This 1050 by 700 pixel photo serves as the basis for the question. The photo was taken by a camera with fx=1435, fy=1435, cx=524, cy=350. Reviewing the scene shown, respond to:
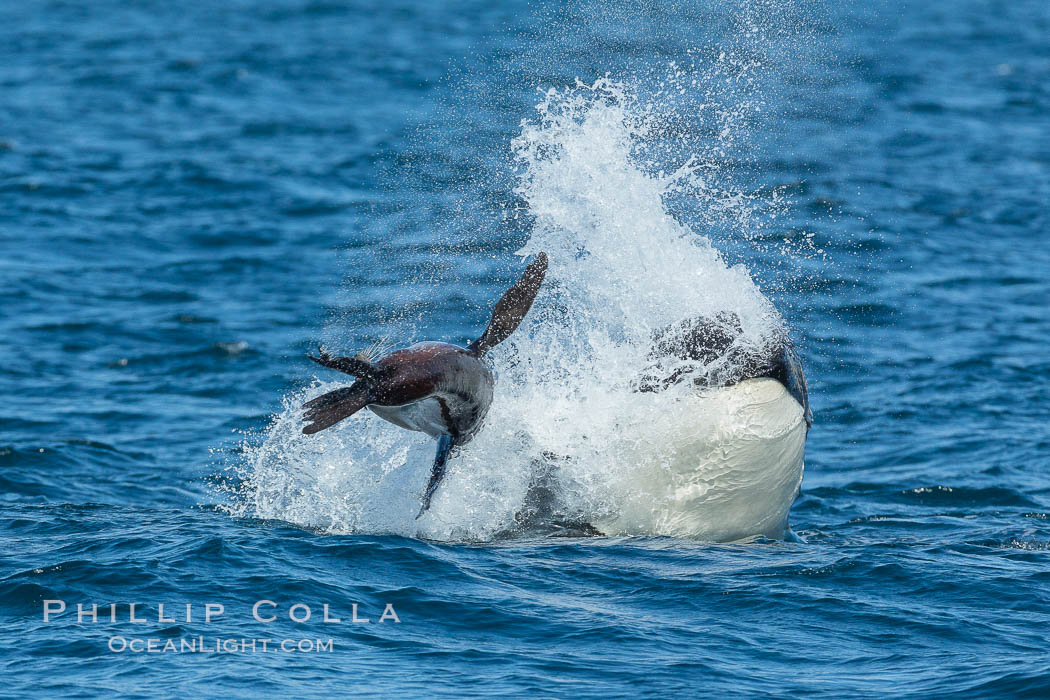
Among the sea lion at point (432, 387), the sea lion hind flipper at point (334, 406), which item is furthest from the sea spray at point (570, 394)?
the sea lion hind flipper at point (334, 406)

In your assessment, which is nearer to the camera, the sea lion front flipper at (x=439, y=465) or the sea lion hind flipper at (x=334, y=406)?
the sea lion hind flipper at (x=334, y=406)

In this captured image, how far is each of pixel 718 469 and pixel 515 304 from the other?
2.14 m

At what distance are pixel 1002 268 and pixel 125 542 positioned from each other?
17.1 meters

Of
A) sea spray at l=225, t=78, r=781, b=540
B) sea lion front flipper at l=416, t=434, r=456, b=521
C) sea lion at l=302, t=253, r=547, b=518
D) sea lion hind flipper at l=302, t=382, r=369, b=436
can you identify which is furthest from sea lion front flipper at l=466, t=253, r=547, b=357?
sea lion hind flipper at l=302, t=382, r=369, b=436

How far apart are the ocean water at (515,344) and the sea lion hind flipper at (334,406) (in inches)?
59.6

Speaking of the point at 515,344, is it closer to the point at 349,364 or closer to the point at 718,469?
the point at 718,469

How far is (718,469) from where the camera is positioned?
1130 cm

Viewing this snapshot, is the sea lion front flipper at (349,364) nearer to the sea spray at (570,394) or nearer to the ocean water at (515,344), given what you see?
the ocean water at (515,344)

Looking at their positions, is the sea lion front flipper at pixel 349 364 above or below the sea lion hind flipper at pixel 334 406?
above

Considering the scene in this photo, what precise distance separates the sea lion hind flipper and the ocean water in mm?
1515

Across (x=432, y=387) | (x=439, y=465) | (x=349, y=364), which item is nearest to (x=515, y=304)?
(x=432, y=387)

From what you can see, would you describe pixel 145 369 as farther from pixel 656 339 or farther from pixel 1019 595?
pixel 1019 595

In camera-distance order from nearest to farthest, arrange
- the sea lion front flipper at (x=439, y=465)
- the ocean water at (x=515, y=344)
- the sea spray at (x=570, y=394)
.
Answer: the ocean water at (x=515, y=344), the sea lion front flipper at (x=439, y=465), the sea spray at (x=570, y=394)

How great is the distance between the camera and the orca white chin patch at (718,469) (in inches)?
436
